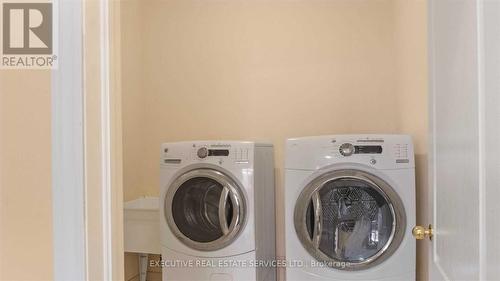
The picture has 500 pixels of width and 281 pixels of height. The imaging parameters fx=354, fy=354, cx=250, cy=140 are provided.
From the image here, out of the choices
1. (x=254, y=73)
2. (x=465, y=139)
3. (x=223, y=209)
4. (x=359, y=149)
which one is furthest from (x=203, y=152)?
(x=465, y=139)

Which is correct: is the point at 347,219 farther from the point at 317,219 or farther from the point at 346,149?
the point at 346,149

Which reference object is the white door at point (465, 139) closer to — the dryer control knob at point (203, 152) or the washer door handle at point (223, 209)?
the washer door handle at point (223, 209)

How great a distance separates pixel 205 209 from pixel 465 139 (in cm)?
142

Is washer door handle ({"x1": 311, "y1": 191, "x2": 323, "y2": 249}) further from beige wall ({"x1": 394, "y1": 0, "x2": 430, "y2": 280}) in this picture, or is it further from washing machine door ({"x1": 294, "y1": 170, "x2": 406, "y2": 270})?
beige wall ({"x1": 394, "y1": 0, "x2": 430, "y2": 280})

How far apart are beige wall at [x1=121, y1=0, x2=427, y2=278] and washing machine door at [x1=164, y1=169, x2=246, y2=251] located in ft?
2.33

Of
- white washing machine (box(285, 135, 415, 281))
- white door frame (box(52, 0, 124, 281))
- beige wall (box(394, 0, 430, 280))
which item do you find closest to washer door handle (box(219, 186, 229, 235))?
white washing machine (box(285, 135, 415, 281))

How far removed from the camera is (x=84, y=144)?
66 cm

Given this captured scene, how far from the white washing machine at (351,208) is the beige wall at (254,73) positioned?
2.45ft

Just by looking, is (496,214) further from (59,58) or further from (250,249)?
(250,249)

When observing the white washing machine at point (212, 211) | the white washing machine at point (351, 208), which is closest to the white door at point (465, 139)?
the white washing machine at point (351, 208)

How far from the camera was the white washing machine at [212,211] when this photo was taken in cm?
183

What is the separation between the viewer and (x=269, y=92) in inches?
101

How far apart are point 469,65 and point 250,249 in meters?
1.38

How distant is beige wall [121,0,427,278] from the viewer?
2463 mm
